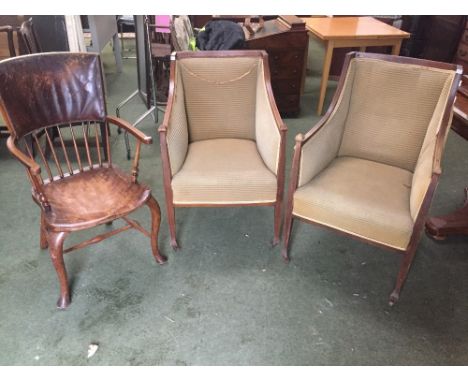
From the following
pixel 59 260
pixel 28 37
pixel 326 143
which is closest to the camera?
pixel 59 260

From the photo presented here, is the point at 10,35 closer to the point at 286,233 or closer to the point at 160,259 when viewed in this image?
the point at 160,259

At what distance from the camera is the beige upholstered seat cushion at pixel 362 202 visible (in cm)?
148

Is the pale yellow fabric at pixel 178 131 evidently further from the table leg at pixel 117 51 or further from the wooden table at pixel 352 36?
the table leg at pixel 117 51

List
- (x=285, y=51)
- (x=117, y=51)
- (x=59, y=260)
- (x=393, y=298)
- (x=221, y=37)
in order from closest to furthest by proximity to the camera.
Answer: (x=59, y=260)
(x=393, y=298)
(x=221, y=37)
(x=285, y=51)
(x=117, y=51)

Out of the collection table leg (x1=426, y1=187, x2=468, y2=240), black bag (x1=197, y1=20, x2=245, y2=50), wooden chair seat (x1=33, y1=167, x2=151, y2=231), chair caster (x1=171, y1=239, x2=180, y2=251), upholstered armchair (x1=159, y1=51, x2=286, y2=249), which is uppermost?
black bag (x1=197, y1=20, x2=245, y2=50)

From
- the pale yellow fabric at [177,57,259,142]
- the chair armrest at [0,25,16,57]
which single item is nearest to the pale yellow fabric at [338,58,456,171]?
the pale yellow fabric at [177,57,259,142]

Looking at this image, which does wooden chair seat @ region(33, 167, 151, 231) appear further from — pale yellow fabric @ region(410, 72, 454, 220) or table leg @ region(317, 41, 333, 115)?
table leg @ region(317, 41, 333, 115)

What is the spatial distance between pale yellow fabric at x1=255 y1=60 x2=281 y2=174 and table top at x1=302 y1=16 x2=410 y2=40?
1405 mm

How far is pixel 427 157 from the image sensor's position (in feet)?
4.95

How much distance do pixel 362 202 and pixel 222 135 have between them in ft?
2.69

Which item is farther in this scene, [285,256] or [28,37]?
[28,37]

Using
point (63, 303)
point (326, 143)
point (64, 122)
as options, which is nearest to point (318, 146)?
point (326, 143)

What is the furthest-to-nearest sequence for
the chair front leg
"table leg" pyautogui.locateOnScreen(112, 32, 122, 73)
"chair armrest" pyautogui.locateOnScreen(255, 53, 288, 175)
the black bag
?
"table leg" pyautogui.locateOnScreen(112, 32, 122, 73) < the black bag < the chair front leg < "chair armrest" pyautogui.locateOnScreen(255, 53, 288, 175)

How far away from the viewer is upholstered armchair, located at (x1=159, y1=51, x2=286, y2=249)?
1674 mm
